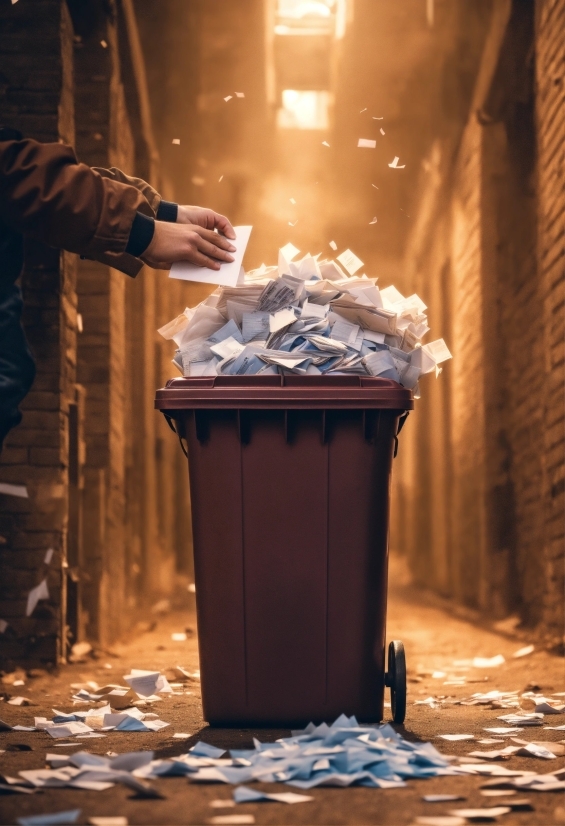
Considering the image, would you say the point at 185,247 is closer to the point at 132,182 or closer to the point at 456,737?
the point at 132,182

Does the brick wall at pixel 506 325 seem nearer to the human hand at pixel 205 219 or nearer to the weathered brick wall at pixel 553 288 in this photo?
the weathered brick wall at pixel 553 288

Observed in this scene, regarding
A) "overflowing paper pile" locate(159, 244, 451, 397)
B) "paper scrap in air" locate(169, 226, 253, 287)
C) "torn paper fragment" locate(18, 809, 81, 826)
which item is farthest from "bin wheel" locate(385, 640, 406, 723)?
"torn paper fragment" locate(18, 809, 81, 826)

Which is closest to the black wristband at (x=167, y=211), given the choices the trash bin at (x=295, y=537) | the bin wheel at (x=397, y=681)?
the trash bin at (x=295, y=537)

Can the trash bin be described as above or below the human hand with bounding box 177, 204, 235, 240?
below

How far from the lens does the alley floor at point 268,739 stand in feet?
6.74

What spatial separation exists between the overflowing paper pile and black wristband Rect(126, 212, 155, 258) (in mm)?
392

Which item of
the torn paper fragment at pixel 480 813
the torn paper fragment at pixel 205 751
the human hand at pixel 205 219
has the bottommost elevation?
the torn paper fragment at pixel 205 751

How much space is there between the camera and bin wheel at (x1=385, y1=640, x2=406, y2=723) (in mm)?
3139

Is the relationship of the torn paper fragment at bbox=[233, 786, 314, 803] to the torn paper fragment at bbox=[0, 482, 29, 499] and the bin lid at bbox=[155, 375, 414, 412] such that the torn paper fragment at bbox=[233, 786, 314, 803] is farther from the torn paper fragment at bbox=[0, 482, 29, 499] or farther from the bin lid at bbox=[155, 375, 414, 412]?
the torn paper fragment at bbox=[0, 482, 29, 499]

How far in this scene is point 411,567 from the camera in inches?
602

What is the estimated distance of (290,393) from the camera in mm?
2994

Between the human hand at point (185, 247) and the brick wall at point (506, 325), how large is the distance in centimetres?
297

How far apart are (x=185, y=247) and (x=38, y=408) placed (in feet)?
7.30

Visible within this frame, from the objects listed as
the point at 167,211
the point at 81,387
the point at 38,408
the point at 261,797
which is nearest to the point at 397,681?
the point at 261,797
